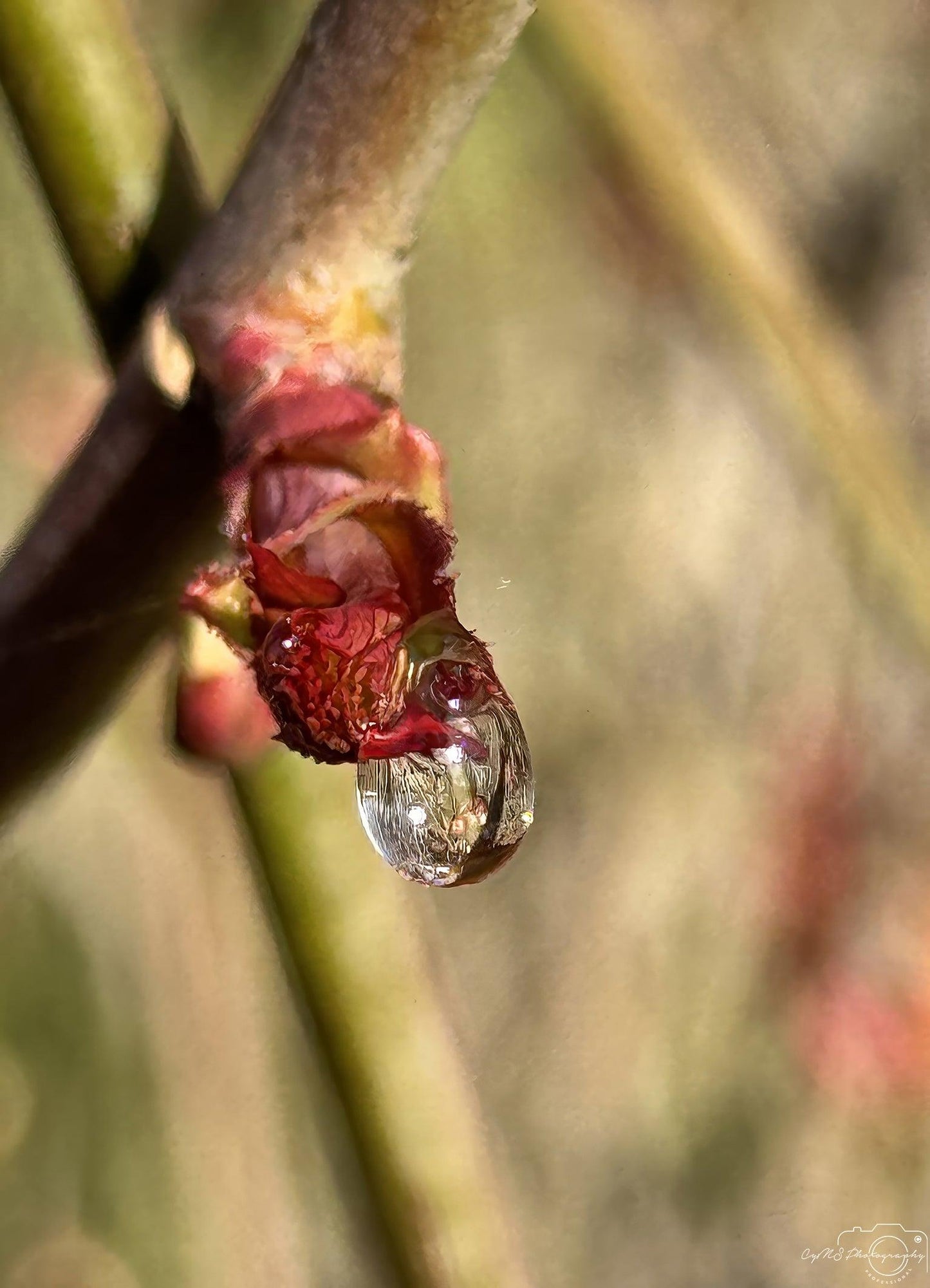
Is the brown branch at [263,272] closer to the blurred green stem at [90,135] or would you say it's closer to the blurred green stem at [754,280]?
the blurred green stem at [90,135]

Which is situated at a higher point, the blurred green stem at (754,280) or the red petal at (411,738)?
the blurred green stem at (754,280)

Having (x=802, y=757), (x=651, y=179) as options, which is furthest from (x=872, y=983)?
(x=651, y=179)

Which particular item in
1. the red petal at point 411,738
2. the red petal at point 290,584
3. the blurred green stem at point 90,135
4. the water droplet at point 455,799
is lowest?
the water droplet at point 455,799

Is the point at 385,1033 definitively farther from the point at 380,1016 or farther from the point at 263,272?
the point at 263,272

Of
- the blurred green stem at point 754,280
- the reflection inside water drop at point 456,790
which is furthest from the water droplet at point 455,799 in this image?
the blurred green stem at point 754,280

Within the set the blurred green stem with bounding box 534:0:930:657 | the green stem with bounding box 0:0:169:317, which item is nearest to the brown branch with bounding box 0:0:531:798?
the green stem with bounding box 0:0:169:317

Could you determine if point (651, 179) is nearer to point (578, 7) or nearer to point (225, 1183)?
point (578, 7)

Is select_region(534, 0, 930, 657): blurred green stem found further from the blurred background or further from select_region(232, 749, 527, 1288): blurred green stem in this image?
select_region(232, 749, 527, 1288): blurred green stem

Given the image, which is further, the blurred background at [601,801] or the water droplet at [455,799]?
the blurred background at [601,801]
